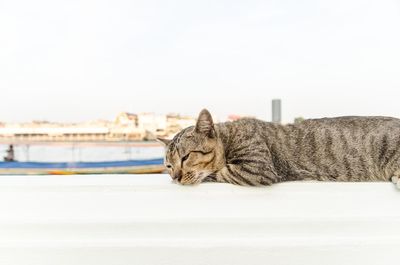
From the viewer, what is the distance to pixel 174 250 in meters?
0.82

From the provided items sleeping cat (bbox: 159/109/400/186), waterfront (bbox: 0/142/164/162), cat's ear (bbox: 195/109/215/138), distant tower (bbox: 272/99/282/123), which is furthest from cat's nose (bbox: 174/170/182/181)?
waterfront (bbox: 0/142/164/162)

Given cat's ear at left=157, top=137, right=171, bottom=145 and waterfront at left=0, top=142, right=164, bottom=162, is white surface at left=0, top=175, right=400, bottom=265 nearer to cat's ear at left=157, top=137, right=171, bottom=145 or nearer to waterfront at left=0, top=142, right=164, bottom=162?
cat's ear at left=157, top=137, right=171, bottom=145

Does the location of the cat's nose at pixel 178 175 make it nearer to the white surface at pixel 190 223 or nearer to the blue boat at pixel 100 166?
the white surface at pixel 190 223

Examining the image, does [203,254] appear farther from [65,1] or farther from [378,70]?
[65,1]

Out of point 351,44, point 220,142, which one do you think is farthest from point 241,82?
point 220,142

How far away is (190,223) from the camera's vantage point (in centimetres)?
82

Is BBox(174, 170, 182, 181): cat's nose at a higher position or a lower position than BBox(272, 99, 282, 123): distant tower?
lower

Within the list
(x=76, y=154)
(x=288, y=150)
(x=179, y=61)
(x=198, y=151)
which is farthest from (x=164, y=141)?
(x=76, y=154)

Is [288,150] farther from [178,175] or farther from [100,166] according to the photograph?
[100,166]

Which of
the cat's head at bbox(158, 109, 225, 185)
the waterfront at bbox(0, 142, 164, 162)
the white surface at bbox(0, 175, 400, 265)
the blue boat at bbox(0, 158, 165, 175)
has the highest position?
the cat's head at bbox(158, 109, 225, 185)

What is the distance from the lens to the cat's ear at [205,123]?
101 cm

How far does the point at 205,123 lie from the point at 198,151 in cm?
8

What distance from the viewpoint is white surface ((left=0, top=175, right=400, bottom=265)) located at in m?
0.82

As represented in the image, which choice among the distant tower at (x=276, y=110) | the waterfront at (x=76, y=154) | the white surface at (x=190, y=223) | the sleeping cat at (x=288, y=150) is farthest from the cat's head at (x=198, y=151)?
the waterfront at (x=76, y=154)
